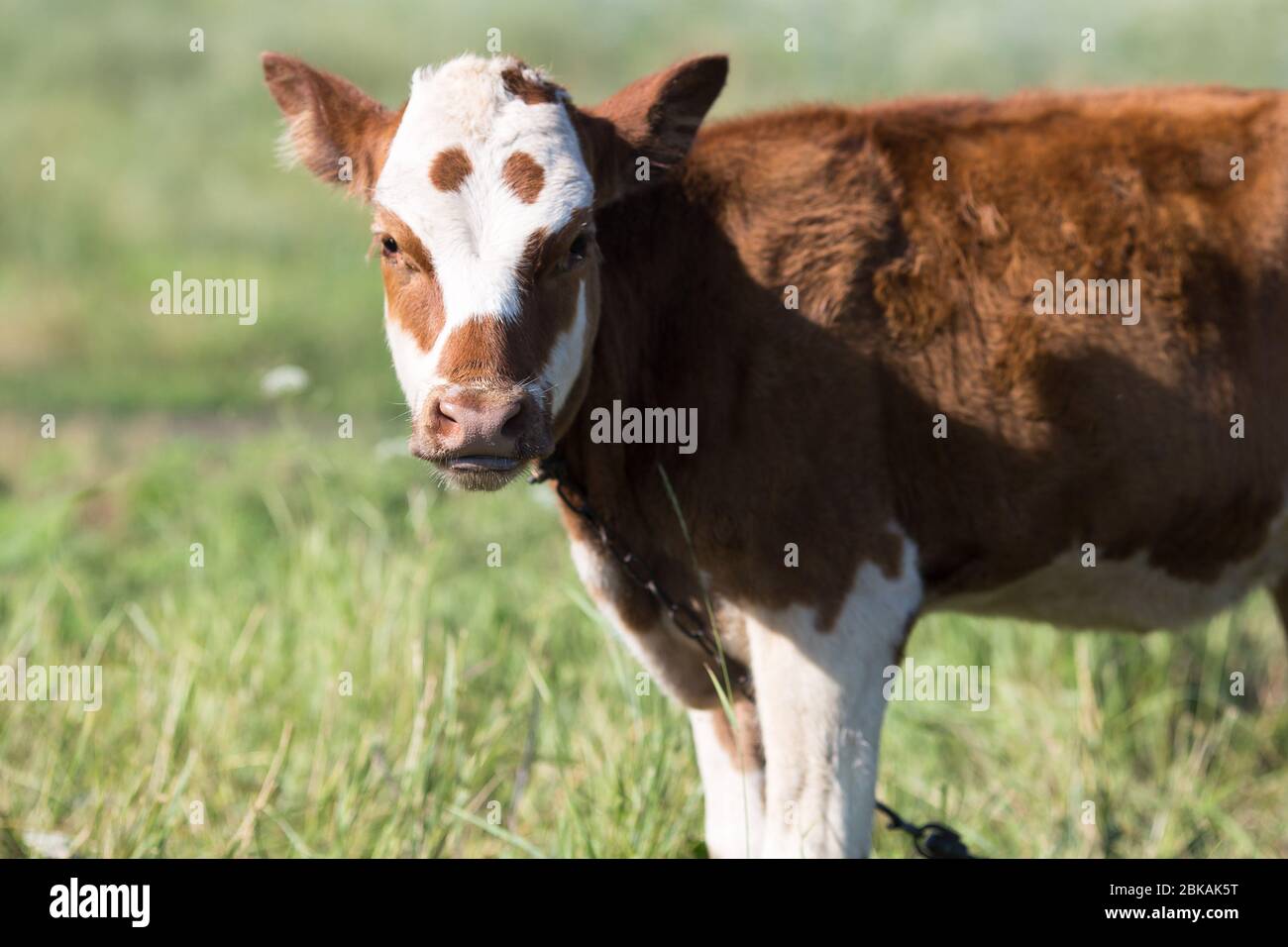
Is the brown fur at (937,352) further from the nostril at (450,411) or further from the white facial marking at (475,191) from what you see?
the nostril at (450,411)

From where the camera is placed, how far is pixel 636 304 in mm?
4137

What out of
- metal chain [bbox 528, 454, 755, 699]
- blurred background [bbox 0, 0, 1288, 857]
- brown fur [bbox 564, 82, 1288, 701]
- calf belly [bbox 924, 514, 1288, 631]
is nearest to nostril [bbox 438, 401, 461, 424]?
metal chain [bbox 528, 454, 755, 699]

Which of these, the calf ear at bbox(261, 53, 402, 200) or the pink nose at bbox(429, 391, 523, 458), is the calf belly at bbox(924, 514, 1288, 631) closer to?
the pink nose at bbox(429, 391, 523, 458)

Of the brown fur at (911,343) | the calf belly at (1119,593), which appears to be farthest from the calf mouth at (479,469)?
the calf belly at (1119,593)

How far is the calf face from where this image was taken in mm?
3438

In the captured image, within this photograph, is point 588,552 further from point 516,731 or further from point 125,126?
point 125,126

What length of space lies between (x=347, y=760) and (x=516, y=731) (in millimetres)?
633

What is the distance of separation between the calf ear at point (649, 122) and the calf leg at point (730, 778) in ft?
4.85

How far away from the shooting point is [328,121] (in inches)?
159

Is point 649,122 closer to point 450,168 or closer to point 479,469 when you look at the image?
point 450,168

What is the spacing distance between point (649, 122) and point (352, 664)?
2308 mm

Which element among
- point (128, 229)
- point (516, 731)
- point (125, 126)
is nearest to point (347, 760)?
point (516, 731)

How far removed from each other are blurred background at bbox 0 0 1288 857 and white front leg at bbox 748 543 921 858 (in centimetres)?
52

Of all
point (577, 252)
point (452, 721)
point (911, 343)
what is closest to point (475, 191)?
point (577, 252)
